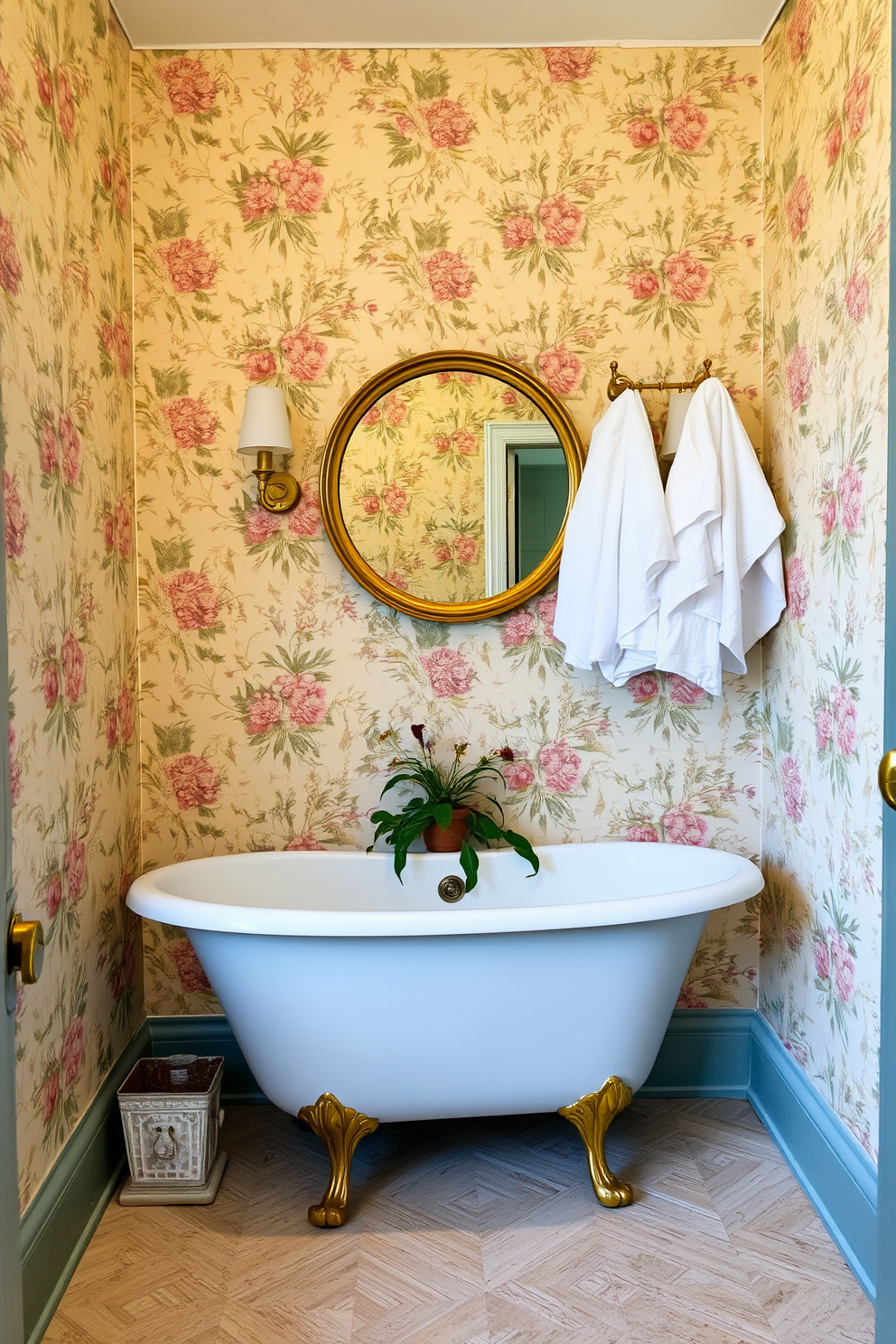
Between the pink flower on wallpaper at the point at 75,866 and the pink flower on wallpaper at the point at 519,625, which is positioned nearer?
the pink flower on wallpaper at the point at 75,866

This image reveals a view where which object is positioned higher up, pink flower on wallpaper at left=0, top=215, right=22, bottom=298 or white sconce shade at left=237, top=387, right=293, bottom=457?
pink flower on wallpaper at left=0, top=215, right=22, bottom=298

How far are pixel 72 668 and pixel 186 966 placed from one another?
3.05 ft

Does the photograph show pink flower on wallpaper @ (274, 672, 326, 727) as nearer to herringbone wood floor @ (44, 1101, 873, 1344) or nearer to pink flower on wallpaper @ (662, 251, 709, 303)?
herringbone wood floor @ (44, 1101, 873, 1344)

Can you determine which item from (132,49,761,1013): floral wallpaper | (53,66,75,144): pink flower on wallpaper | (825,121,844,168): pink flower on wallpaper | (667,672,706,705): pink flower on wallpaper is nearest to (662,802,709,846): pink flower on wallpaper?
(132,49,761,1013): floral wallpaper

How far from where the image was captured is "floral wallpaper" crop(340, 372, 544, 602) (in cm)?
242

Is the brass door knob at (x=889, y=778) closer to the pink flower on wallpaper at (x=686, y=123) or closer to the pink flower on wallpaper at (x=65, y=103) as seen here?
the pink flower on wallpaper at (x=65, y=103)

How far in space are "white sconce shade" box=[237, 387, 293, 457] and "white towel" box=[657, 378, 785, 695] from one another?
36.2 inches

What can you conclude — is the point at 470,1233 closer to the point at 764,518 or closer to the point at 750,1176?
the point at 750,1176

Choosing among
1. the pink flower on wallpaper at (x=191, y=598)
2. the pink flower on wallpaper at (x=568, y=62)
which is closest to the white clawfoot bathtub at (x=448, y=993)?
the pink flower on wallpaper at (x=191, y=598)

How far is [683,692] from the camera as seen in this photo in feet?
8.14

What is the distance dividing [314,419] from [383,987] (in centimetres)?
139

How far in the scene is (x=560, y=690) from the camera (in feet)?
8.13

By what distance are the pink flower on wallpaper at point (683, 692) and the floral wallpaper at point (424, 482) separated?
57 centimetres

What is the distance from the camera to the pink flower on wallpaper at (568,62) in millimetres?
2406
